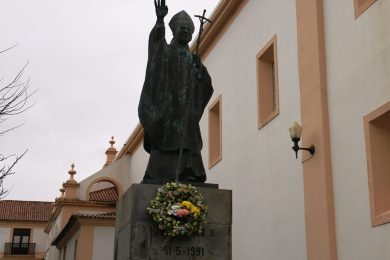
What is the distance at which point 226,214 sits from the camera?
7703mm

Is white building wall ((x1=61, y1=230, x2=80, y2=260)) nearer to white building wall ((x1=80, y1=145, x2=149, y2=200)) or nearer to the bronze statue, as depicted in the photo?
white building wall ((x1=80, y1=145, x2=149, y2=200))

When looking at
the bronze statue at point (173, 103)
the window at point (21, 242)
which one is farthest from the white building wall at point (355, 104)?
the window at point (21, 242)

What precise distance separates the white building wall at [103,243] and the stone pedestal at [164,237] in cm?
1949

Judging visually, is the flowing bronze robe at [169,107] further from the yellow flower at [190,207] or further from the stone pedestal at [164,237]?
the yellow flower at [190,207]

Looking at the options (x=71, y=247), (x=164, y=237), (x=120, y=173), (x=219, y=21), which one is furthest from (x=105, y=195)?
(x=164, y=237)

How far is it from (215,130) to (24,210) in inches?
1606

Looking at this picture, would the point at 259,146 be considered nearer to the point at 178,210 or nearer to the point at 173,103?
the point at 173,103

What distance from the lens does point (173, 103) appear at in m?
8.15

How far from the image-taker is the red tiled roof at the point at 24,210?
53.5 m

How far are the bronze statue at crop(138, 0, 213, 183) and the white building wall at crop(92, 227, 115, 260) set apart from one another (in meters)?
19.4

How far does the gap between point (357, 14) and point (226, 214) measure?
4.74m

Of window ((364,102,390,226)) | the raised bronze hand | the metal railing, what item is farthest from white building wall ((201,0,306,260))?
the metal railing

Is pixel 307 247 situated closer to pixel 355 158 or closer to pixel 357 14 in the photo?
pixel 355 158

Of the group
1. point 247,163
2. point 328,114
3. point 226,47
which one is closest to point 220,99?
point 226,47
